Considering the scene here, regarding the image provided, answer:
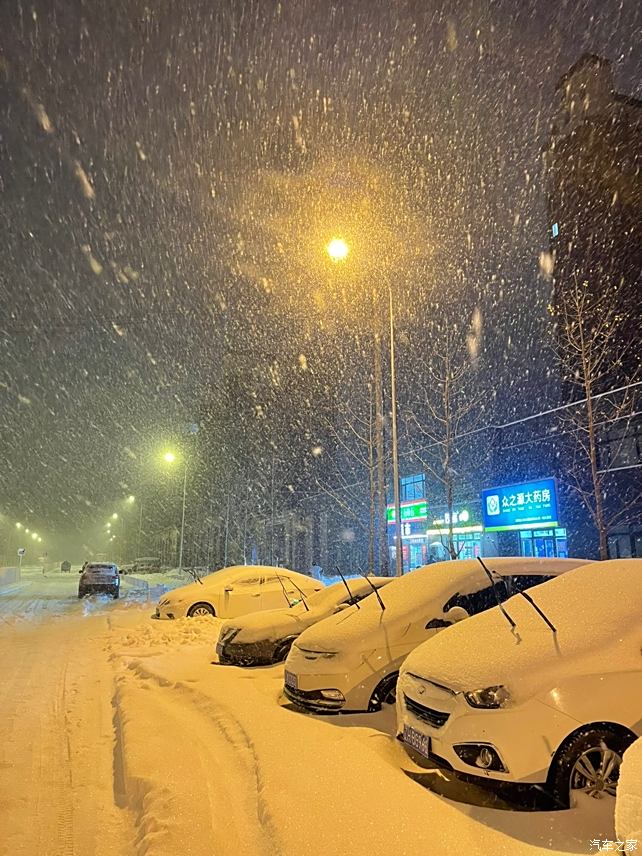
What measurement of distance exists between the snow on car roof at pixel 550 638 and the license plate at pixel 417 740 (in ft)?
1.43

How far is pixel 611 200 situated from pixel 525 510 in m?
19.6

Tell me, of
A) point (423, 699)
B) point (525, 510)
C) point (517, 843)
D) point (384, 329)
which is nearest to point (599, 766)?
point (517, 843)

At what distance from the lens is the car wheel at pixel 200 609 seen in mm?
15484

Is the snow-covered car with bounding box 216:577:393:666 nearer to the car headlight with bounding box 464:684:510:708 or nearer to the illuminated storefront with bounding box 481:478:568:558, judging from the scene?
the car headlight with bounding box 464:684:510:708

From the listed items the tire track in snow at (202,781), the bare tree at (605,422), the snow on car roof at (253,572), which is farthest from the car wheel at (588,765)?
the bare tree at (605,422)

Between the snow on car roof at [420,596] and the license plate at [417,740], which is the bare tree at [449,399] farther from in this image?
the license plate at [417,740]

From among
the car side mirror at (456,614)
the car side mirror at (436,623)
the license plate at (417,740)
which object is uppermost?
the car side mirror at (456,614)

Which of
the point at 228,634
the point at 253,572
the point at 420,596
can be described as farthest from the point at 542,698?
the point at 253,572

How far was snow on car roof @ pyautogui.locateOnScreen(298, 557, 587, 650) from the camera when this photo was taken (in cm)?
672

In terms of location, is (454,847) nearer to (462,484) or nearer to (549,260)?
(462,484)

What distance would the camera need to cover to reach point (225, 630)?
9.41 meters

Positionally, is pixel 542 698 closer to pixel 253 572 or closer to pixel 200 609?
pixel 253 572

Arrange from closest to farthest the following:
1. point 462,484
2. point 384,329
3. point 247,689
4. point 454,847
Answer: point 454,847 < point 247,689 < point 384,329 < point 462,484

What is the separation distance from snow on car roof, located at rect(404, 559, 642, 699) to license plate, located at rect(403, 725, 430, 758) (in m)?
0.44
